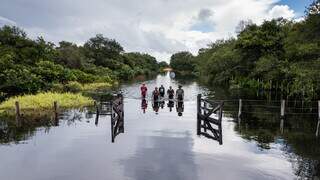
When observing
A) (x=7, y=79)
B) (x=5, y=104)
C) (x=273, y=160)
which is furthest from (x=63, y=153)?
(x=7, y=79)

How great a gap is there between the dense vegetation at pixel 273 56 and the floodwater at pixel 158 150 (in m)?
9.51

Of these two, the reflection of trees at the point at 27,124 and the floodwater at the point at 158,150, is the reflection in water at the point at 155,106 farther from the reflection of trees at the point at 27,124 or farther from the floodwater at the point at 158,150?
the reflection of trees at the point at 27,124

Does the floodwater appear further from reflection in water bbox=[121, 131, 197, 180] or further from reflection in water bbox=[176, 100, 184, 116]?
reflection in water bbox=[176, 100, 184, 116]

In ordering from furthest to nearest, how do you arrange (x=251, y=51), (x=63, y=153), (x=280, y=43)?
(x=251, y=51) → (x=280, y=43) → (x=63, y=153)

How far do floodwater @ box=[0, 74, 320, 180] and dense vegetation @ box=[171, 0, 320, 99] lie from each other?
31.2 ft

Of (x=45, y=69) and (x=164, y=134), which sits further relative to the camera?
(x=45, y=69)

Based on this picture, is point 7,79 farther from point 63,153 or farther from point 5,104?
point 63,153

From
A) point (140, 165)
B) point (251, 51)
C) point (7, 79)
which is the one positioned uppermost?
point (251, 51)

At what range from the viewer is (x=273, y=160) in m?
19.8

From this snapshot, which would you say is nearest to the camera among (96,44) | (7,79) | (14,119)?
(14,119)

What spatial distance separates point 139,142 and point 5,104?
19325 millimetres

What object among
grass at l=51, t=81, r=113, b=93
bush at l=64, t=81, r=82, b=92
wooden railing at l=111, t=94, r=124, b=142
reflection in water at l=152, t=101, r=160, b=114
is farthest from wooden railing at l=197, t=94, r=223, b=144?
bush at l=64, t=81, r=82, b=92

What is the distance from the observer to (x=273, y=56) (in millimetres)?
62062

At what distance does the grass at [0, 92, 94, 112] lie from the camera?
37188mm
